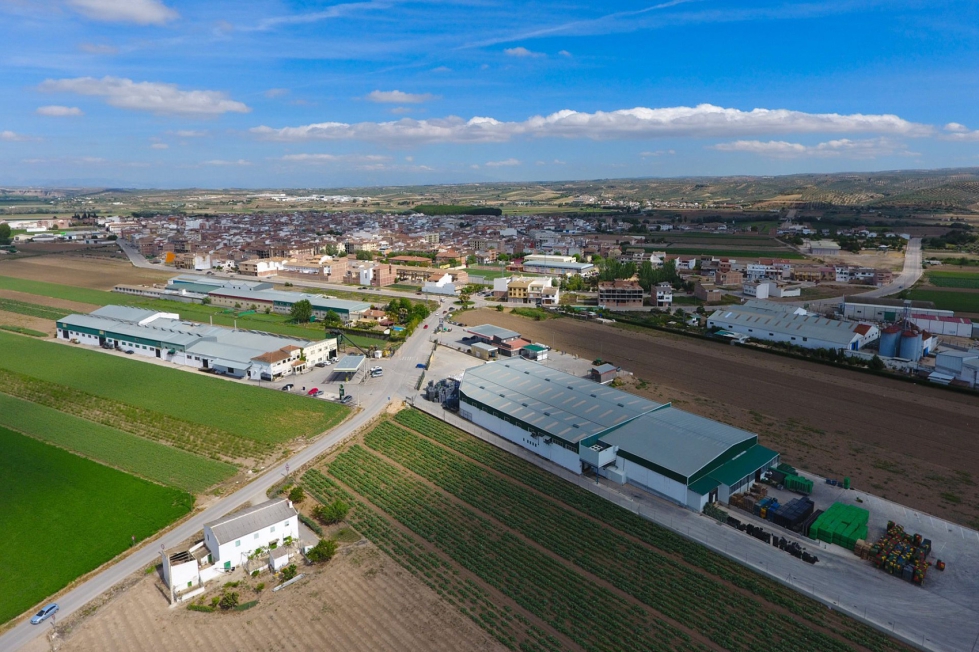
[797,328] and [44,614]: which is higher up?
[797,328]

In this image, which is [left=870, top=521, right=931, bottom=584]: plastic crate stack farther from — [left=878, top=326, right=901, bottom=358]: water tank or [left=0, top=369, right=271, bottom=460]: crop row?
[left=878, top=326, right=901, bottom=358]: water tank

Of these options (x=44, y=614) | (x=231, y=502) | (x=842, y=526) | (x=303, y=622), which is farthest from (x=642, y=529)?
(x=44, y=614)

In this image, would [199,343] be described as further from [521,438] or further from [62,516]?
[521,438]

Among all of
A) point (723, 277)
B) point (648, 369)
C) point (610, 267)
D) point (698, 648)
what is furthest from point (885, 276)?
point (698, 648)

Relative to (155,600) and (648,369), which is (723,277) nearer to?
(648,369)

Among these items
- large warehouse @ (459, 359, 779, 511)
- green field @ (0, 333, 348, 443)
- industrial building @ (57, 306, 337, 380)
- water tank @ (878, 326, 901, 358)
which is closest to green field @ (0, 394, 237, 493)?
green field @ (0, 333, 348, 443)

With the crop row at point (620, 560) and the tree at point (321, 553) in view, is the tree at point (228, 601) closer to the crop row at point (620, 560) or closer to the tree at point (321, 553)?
the tree at point (321, 553)
